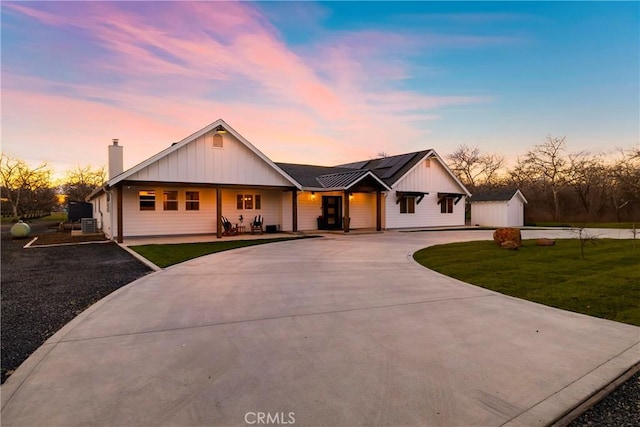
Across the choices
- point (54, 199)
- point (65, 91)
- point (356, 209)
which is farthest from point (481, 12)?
point (54, 199)

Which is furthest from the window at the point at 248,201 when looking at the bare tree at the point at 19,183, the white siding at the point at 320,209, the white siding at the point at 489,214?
the bare tree at the point at 19,183

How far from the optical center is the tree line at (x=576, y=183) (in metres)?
30.7

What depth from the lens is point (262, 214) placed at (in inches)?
784

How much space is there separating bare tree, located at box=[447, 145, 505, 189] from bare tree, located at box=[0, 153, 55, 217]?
52146 millimetres

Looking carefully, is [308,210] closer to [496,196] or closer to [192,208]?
[192,208]

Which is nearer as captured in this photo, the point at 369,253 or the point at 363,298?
the point at 363,298

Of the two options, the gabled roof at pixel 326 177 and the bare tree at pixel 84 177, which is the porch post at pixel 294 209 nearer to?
the gabled roof at pixel 326 177

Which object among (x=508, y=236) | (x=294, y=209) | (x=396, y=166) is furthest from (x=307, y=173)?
(x=508, y=236)

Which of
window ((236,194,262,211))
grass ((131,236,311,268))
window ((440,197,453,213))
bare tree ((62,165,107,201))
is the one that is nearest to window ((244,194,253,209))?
window ((236,194,262,211))

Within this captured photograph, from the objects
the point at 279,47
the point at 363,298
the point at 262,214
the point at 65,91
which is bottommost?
the point at 363,298

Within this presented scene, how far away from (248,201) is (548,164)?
3578cm

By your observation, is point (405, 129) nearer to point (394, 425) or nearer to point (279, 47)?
point (279, 47)

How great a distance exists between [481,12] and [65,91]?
17.4 meters

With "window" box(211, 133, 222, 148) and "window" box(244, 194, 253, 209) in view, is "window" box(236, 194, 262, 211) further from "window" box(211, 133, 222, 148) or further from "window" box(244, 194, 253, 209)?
"window" box(211, 133, 222, 148)
